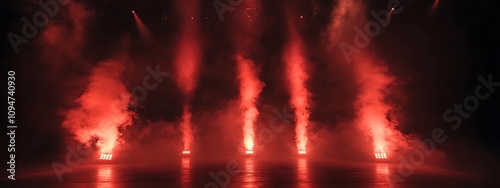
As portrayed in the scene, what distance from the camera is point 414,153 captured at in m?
21.3

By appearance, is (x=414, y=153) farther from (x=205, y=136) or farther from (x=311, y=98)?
(x=205, y=136)

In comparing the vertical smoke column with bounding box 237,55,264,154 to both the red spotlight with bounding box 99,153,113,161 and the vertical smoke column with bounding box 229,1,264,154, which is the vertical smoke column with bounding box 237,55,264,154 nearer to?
the vertical smoke column with bounding box 229,1,264,154

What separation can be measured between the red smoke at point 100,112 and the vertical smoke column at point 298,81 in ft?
38.8

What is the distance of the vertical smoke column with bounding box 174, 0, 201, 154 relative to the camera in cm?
2561

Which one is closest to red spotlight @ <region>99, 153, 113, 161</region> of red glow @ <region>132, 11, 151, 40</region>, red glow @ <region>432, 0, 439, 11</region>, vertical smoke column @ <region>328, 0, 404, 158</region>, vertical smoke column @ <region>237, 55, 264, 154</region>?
red glow @ <region>132, 11, 151, 40</region>

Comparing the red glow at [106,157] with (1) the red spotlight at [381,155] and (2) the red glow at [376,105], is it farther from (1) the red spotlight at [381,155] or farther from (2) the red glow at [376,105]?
(2) the red glow at [376,105]

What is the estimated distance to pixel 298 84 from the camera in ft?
93.2

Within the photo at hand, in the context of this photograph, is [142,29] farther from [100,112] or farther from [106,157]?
[106,157]

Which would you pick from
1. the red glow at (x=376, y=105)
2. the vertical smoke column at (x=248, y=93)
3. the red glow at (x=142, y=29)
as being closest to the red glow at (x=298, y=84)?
the vertical smoke column at (x=248, y=93)

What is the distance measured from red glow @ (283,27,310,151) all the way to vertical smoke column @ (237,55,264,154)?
2339 millimetres

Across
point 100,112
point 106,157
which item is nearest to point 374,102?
point 106,157

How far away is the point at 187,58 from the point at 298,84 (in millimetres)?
8193

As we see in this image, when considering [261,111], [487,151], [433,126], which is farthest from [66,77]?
[487,151]

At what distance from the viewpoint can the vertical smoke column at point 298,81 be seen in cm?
2773
